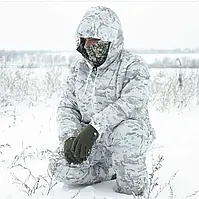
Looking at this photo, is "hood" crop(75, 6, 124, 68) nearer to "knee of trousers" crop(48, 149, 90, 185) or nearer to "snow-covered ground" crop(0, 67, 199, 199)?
"knee of trousers" crop(48, 149, 90, 185)

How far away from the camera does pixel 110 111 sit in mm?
2572

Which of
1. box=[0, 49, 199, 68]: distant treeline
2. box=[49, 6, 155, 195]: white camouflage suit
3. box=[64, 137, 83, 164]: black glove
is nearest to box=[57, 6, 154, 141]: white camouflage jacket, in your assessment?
box=[49, 6, 155, 195]: white camouflage suit

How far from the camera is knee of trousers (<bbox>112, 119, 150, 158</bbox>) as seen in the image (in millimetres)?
2594

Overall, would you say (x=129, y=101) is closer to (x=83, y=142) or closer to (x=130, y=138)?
(x=130, y=138)

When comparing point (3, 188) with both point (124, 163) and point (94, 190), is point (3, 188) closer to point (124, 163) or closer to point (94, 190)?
point (94, 190)

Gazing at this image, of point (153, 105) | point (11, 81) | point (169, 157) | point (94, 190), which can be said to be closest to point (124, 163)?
point (94, 190)

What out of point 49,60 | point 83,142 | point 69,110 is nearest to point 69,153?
point 83,142

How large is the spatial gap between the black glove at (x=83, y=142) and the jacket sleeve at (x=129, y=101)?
0.05 metres

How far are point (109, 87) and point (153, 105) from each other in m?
5.09

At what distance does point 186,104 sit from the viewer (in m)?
7.88

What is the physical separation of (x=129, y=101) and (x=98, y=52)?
0.37 meters

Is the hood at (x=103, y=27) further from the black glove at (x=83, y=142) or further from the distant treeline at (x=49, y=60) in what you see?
the distant treeline at (x=49, y=60)

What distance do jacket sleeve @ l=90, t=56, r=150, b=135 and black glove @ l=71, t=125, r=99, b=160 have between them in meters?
0.05

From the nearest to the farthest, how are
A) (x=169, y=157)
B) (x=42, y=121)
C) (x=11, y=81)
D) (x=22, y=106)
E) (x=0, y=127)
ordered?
(x=169, y=157), (x=0, y=127), (x=42, y=121), (x=22, y=106), (x=11, y=81)
